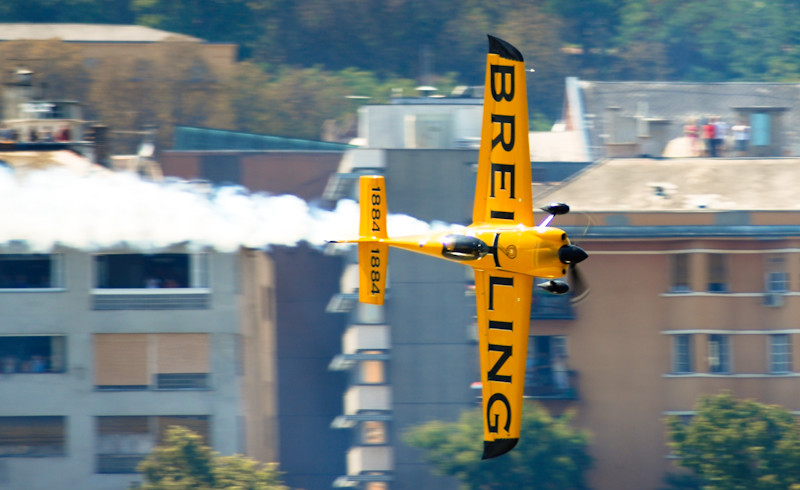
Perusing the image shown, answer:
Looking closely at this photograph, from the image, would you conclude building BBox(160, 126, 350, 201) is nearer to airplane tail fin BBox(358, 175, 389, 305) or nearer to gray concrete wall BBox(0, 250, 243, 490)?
gray concrete wall BBox(0, 250, 243, 490)

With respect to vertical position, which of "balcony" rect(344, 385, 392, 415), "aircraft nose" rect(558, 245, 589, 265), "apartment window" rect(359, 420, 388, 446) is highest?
"aircraft nose" rect(558, 245, 589, 265)

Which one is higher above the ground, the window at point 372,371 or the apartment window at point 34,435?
the window at point 372,371

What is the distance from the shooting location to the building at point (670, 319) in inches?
1523

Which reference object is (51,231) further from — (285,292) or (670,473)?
(670,473)

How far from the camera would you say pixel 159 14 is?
3664 inches

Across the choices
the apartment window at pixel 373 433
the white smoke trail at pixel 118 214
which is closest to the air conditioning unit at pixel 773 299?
the white smoke trail at pixel 118 214

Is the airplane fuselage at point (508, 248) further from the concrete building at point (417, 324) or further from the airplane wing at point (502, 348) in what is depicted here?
the concrete building at point (417, 324)

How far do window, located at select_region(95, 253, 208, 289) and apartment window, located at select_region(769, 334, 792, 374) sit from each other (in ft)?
54.8

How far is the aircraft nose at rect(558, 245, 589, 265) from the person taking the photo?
20.0 m

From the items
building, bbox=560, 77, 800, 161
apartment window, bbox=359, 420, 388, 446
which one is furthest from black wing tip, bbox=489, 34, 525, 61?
building, bbox=560, 77, 800, 161

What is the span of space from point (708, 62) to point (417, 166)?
52.5 m

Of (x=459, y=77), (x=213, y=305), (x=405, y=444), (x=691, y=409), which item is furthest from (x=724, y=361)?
(x=459, y=77)

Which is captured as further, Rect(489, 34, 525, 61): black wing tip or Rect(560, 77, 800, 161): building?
Rect(560, 77, 800, 161): building

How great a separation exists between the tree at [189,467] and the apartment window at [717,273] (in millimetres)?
14322
